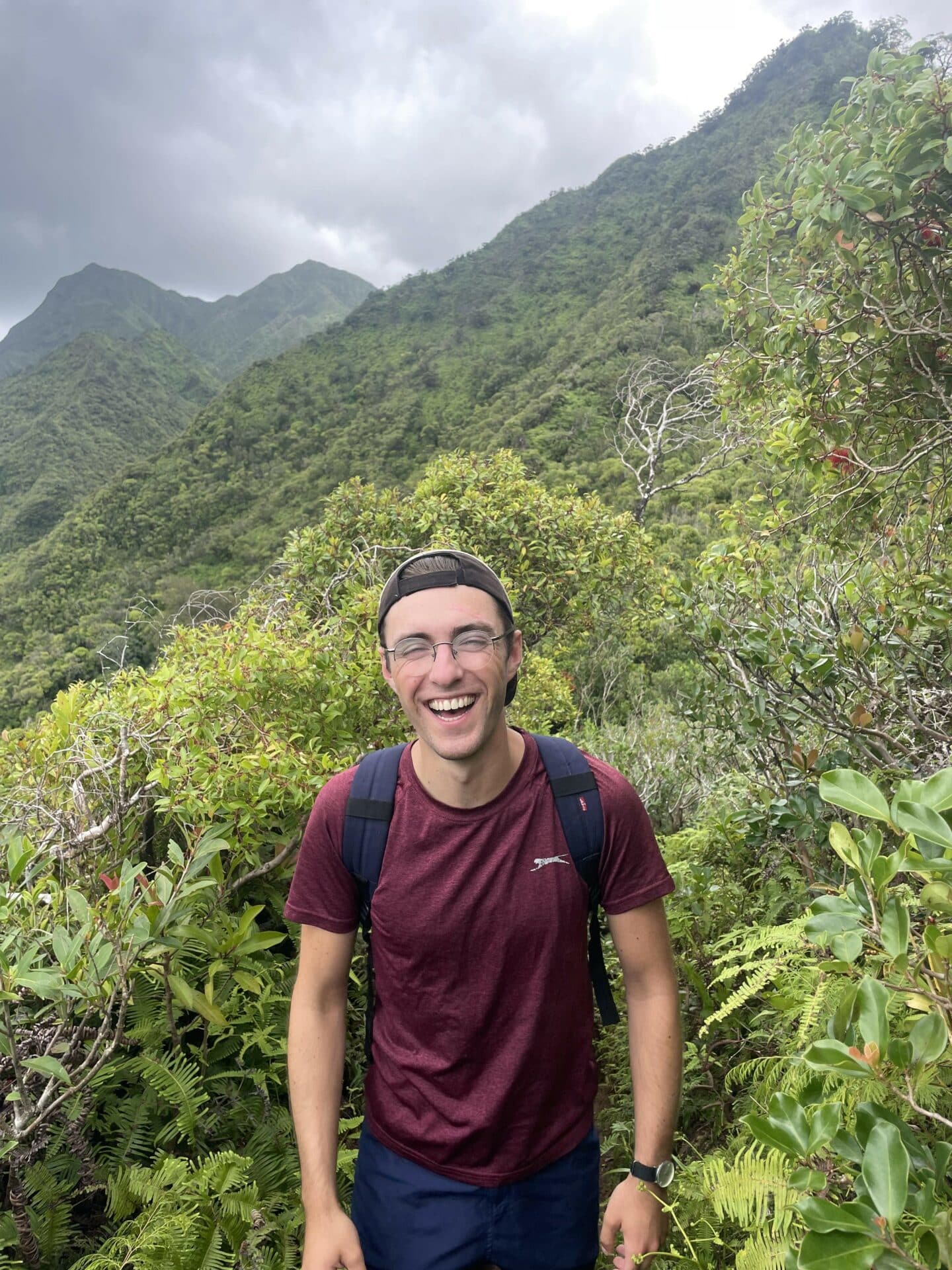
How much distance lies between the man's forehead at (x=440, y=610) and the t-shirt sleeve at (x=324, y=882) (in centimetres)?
48

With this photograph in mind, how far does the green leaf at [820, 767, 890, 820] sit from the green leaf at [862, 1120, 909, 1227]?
1.06ft

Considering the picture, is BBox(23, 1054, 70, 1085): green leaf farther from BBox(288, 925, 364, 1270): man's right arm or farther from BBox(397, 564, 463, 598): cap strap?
BBox(397, 564, 463, 598): cap strap

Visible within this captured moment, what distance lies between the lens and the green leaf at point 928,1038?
0.79 metres

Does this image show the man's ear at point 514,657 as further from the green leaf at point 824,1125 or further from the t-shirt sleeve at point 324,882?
the green leaf at point 824,1125

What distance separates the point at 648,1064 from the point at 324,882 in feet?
2.92

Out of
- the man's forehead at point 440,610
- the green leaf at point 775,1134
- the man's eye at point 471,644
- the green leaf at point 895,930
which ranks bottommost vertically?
the green leaf at point 775,1134

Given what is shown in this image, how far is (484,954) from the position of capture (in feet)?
5.38

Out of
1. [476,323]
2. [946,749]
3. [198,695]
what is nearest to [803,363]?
[946,749]

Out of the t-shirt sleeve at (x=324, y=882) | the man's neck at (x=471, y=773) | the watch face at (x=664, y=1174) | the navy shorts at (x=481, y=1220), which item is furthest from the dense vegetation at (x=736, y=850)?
the man's neck at (x=471, y=773)

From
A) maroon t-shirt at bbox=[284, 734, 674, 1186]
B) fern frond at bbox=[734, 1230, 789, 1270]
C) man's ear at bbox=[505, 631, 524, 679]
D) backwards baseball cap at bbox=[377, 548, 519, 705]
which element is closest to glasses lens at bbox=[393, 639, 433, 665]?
backwards baseball cap at bbox=[377, 548, 519, 705]

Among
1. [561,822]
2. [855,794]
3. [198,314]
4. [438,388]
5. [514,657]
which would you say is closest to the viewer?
[855,794]

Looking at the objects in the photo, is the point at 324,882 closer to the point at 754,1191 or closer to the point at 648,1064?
the point at 648,1064

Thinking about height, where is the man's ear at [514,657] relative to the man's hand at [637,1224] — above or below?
above

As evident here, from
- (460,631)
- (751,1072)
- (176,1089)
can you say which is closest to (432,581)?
(460,631)
